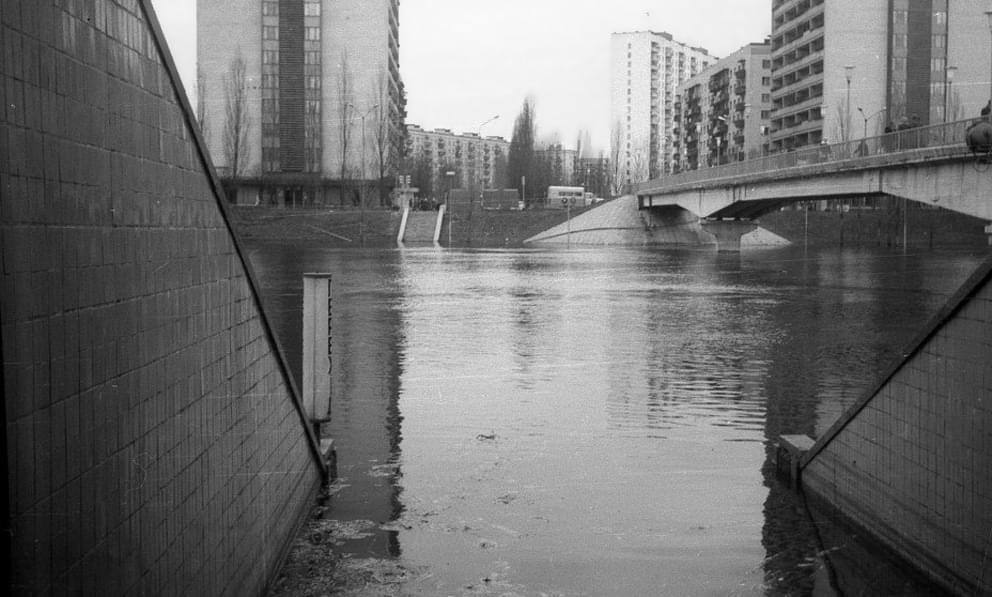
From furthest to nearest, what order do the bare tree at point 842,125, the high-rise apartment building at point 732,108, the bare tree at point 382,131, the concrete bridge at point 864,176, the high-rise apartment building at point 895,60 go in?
the high-rise apartment building at point 732,108 → the bare tree at point 382,131 → the high-rise apartment building at point 895,60 → the bare tree at point 842,125 → the concrete bridge at point 864,176

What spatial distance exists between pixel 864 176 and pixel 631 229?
47.9 m

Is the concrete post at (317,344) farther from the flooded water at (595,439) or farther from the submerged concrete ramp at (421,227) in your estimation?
the submerged concrete ramp at (421,227)

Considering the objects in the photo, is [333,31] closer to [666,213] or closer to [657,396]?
[666,213]

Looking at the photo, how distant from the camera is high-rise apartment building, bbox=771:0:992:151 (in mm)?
100062

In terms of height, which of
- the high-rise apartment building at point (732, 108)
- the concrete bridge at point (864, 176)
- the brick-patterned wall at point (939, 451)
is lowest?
the brick-patterned wall at point (939, 451)

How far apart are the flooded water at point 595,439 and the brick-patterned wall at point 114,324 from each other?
1.86 metres

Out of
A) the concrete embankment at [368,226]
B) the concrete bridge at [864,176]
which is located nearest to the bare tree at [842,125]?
the concrete embankment at [368,226]

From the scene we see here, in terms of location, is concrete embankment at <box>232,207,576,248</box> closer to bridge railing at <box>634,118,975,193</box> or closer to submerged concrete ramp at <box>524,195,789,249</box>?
submerged concrete ramp at <box>524,195,789,249</box>

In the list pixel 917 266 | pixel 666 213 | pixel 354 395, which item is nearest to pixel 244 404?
pixel 354 395

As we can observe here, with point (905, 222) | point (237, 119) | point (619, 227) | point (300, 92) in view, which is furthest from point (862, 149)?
point (300, 92)

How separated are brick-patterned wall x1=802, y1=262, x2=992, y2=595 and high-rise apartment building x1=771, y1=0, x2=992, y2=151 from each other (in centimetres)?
9564

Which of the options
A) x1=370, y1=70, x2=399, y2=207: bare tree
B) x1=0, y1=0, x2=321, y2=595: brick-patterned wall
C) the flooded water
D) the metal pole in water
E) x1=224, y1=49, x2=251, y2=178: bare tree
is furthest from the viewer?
x1=370, y1=70, x2=399, y2=207: bare tree

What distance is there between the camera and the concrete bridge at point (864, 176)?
120ft

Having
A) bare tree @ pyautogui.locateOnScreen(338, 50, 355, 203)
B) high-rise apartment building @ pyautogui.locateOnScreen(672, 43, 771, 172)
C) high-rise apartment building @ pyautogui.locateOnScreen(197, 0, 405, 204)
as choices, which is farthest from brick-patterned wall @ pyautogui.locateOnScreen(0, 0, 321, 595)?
high-rise apartment building @ pyautogui.locateOnScreen(672, 43, 771, 172)
